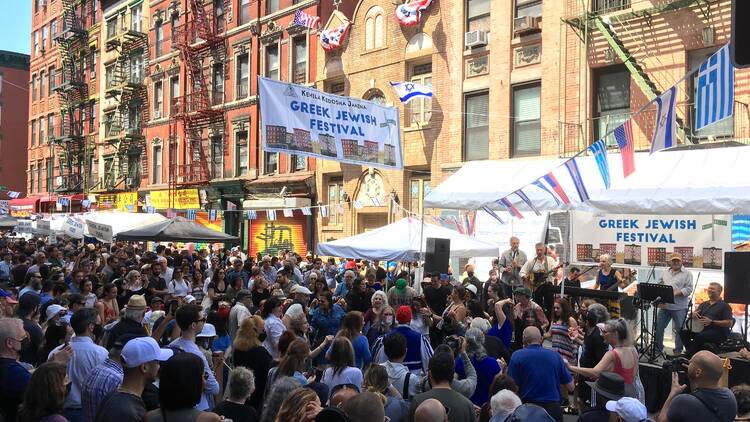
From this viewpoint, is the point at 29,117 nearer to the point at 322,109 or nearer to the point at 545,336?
the point at 322,109

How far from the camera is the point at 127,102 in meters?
41.8

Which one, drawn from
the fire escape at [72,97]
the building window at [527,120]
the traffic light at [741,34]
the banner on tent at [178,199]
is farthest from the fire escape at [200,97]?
the traffic light at [741,34]

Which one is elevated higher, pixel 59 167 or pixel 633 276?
pixel 59 167

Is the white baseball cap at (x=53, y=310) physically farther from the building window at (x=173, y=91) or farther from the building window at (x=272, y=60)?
the building window at (x=173, y=91)

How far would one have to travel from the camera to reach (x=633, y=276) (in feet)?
52.6

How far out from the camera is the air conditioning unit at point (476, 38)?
20.7 metres

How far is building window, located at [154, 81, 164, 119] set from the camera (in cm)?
3881

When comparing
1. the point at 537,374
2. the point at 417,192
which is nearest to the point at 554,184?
the point at 537,374

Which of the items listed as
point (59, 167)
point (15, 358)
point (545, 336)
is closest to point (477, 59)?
point (545, 336)

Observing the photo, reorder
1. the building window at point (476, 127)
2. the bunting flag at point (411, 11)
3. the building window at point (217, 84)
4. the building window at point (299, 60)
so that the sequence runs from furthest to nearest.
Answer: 1. the building window at point (217, 84)
2. the building window at point (299, 60)
3. the bunting flag at point (411, 11)
4. the building window at point (476, 127)

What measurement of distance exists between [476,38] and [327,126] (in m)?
8.95

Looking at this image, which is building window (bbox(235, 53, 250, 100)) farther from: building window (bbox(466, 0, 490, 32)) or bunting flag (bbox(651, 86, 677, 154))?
bunting flag (bbox(651, 86, 677, 154))

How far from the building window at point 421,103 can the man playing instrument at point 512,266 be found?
303 inches

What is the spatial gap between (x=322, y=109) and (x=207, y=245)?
2331cm
